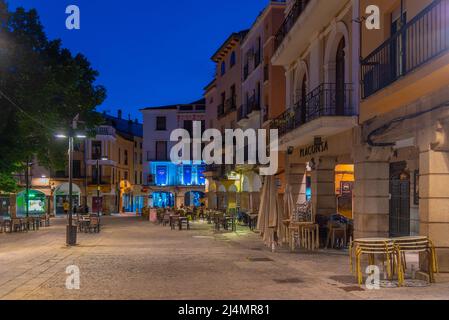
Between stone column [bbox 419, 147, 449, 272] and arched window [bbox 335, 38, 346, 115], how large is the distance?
566 cm

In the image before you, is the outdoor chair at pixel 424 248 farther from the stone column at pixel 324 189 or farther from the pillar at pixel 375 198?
the stone column at pixel 324 189

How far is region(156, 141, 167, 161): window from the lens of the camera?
73725mm

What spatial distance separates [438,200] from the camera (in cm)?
1188

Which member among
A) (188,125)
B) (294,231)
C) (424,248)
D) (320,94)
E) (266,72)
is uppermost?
(188,125)

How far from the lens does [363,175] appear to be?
15.5 meters

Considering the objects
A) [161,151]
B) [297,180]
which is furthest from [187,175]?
[297,180]

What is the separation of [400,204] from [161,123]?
177 ft

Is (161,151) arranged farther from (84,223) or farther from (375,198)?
(375,198)

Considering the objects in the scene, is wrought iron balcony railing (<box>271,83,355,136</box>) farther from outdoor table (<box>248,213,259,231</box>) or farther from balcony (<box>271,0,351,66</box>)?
outdoor table (<box>248,213,259,231</box>)

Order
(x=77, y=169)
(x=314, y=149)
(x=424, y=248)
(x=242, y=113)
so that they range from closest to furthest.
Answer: (x=424, y=248), (x=314, y=149), (x=242, y=113), (x=77, y=169)

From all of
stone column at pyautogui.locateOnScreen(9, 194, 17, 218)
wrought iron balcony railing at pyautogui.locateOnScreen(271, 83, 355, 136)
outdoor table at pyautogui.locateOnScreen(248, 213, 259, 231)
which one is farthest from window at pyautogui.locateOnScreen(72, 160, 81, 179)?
wrought iron balcony railing at pyautogui.locateOnScreen(271, 83, 355, 136)

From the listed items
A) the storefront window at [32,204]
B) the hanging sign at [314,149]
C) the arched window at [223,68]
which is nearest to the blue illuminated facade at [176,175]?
the storefront window at [32,204]

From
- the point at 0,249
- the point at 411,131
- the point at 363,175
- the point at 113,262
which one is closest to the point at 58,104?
the point at 0,249

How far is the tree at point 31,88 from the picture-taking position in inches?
1056
